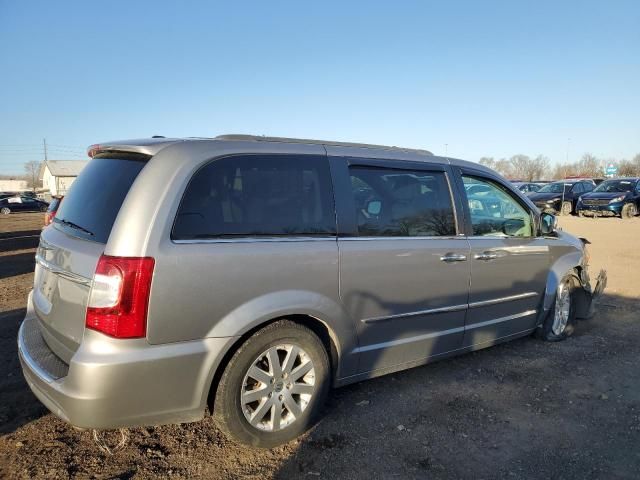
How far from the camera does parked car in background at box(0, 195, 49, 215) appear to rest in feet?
125

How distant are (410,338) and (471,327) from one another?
28.2 inches

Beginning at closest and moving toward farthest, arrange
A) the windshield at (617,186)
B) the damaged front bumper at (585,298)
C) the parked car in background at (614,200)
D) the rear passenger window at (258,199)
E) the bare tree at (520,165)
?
the rear passenger window at (258,199) → the damaged front bumper at (585,298) → the parked car in background at (614,200) → the windshield at (617,186) → the bare tree at (520,165)

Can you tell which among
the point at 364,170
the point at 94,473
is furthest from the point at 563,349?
the point at 94,473

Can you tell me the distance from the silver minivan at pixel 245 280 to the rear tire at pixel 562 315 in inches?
53.5

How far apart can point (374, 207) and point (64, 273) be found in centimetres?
202

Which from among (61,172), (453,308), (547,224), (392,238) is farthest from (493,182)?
(61,172)

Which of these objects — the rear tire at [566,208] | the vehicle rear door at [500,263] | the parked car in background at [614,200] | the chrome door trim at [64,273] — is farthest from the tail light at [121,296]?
the rear tire at [566,208]

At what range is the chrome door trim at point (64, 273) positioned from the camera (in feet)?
8.01

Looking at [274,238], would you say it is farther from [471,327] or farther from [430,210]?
[471,327]

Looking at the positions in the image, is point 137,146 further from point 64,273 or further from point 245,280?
point 245,280

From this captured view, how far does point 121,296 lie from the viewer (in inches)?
91.4

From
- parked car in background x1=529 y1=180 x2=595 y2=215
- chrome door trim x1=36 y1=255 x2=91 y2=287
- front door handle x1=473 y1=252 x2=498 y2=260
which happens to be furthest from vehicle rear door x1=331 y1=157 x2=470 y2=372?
parked car in background x1=529 y1=180 x2=595 y2=215

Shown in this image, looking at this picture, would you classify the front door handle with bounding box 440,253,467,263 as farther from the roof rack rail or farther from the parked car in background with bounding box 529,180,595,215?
the parked car in background with bounding box 529,180,595,215

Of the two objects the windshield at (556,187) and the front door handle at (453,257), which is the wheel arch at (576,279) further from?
the windshield at (556,187)
